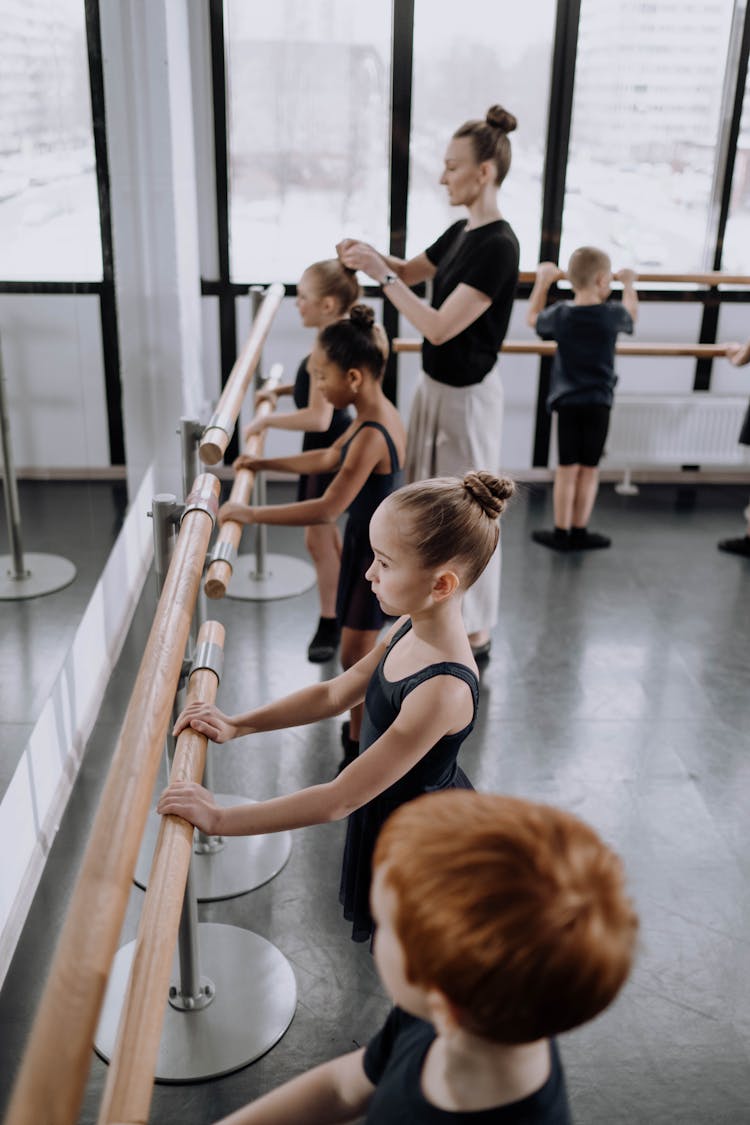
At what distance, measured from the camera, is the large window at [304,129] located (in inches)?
186

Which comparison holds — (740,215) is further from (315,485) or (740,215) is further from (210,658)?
(210,658)

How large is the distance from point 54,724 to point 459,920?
2.17 m

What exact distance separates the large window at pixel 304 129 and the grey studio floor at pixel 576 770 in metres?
1.50

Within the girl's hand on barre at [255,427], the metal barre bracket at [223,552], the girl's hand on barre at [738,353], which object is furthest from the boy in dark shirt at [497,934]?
the girl's hand on barre at [738,353]

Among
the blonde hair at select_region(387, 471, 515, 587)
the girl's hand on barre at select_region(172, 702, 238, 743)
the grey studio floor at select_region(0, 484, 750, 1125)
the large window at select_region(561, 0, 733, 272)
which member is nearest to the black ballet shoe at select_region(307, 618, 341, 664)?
the grey studio floor at select_region(0, 484, 750, 1125)


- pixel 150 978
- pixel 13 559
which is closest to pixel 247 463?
pixel 13 559

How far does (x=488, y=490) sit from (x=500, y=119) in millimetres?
1716

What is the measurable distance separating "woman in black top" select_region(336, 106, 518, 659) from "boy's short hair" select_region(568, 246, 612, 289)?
3.45ft

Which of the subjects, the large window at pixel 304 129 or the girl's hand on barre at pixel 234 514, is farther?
the large window at pixel 304 129

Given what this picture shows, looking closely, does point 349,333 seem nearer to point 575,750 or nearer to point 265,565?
point 575,750

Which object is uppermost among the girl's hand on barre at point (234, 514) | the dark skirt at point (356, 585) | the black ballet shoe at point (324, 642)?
the girl's hand on barre at point (234, 514)

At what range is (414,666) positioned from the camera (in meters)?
1.56

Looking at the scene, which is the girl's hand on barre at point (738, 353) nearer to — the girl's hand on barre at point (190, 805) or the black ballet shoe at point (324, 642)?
the black ballet shoe at point (324, 642)

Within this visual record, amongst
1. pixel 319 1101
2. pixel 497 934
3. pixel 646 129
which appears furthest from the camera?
pixel 646 129
